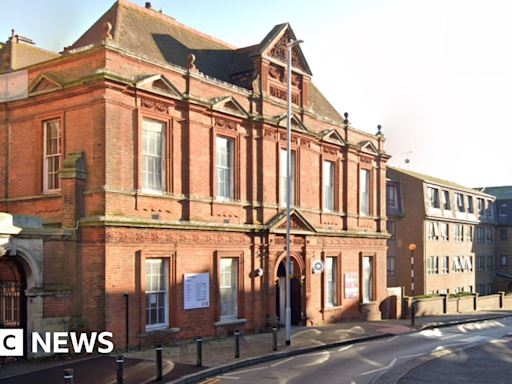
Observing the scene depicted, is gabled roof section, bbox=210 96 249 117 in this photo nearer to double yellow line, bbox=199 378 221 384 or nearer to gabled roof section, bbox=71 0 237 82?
gabled roof section, bbox=71 0 237 82

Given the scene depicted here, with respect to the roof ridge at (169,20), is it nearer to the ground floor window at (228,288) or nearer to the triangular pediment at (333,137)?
A: the triangular pediment at (333,137)

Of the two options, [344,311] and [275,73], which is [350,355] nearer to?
[344,311]

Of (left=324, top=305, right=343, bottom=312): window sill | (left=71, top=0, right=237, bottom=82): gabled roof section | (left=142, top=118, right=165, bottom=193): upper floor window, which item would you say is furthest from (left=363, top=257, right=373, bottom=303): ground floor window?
(left=142, top=118, right=165, bottom=193): upper floor window

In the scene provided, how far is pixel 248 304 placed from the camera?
23.1 m

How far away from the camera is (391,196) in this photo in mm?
48250

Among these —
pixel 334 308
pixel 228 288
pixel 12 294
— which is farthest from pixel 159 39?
pixel 334 308

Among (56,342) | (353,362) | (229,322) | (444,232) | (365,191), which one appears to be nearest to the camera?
(56,342)

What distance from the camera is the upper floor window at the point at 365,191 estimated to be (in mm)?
31484

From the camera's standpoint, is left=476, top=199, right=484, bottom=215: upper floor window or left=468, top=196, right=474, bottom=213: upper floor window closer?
left=468, top=196, right=474, bottom=213: upper floor window

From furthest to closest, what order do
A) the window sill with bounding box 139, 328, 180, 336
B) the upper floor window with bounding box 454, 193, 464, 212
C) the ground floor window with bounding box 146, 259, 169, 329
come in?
the upper floor window with bounding box 454, 193, 464, 212
the ground floor window with bounding box 146, 259, 169, 329
the window sill with bounding box 139, 328, 180, 336

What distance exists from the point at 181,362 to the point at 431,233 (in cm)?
3783

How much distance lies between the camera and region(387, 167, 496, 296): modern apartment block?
157 ft

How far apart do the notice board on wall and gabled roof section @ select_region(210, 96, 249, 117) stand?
616cm

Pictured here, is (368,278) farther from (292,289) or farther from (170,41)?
(170,41)
